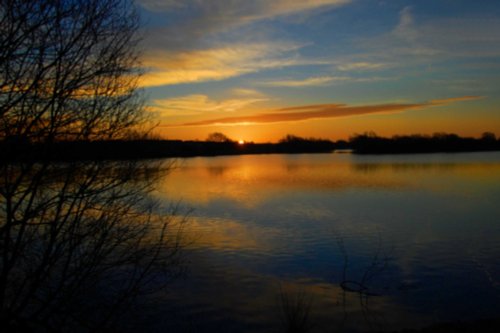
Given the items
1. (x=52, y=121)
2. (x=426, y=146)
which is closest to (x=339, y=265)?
(x=52, y=121)

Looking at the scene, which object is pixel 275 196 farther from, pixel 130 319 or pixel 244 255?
pixel 130 319

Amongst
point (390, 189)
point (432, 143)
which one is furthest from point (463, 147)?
point (390, 189)

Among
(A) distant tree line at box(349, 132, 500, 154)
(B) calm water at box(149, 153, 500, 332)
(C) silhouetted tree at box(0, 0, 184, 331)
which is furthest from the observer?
(A) distant tree line at box(349, 132, 500, 154)

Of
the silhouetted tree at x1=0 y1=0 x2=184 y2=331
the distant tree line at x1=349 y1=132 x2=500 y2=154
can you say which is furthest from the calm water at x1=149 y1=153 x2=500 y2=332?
the distant tree line at x1=349 y1=132 x2=500 y2=154

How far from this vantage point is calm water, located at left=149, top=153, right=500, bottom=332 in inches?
325

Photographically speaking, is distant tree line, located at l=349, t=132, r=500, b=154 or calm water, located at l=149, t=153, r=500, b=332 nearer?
calm water, located at l=149, t=153, r=500, b=332

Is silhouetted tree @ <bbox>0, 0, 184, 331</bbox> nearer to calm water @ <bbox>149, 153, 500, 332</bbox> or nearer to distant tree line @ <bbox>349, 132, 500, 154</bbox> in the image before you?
calm water @ <bbox>149, 153, 500, 332</bbox>

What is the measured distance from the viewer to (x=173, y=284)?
9.96 metres

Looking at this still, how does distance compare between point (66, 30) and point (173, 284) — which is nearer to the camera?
Answer: point (66, 30)

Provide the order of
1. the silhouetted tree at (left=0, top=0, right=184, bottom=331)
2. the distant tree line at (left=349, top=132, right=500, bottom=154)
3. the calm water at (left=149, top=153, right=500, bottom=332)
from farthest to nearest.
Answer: the distant tree line at (left=349, top=132, right=500, bottom=154), the calm water at (left=149, top=153, right=500, bottom=332), the silhouetted tree at (left=0, top=0, right=184, bottom=331)

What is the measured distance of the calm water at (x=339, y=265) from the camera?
325 inches

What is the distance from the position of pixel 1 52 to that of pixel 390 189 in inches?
989

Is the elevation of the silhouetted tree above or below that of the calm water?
above

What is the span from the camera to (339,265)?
11.2 metres
